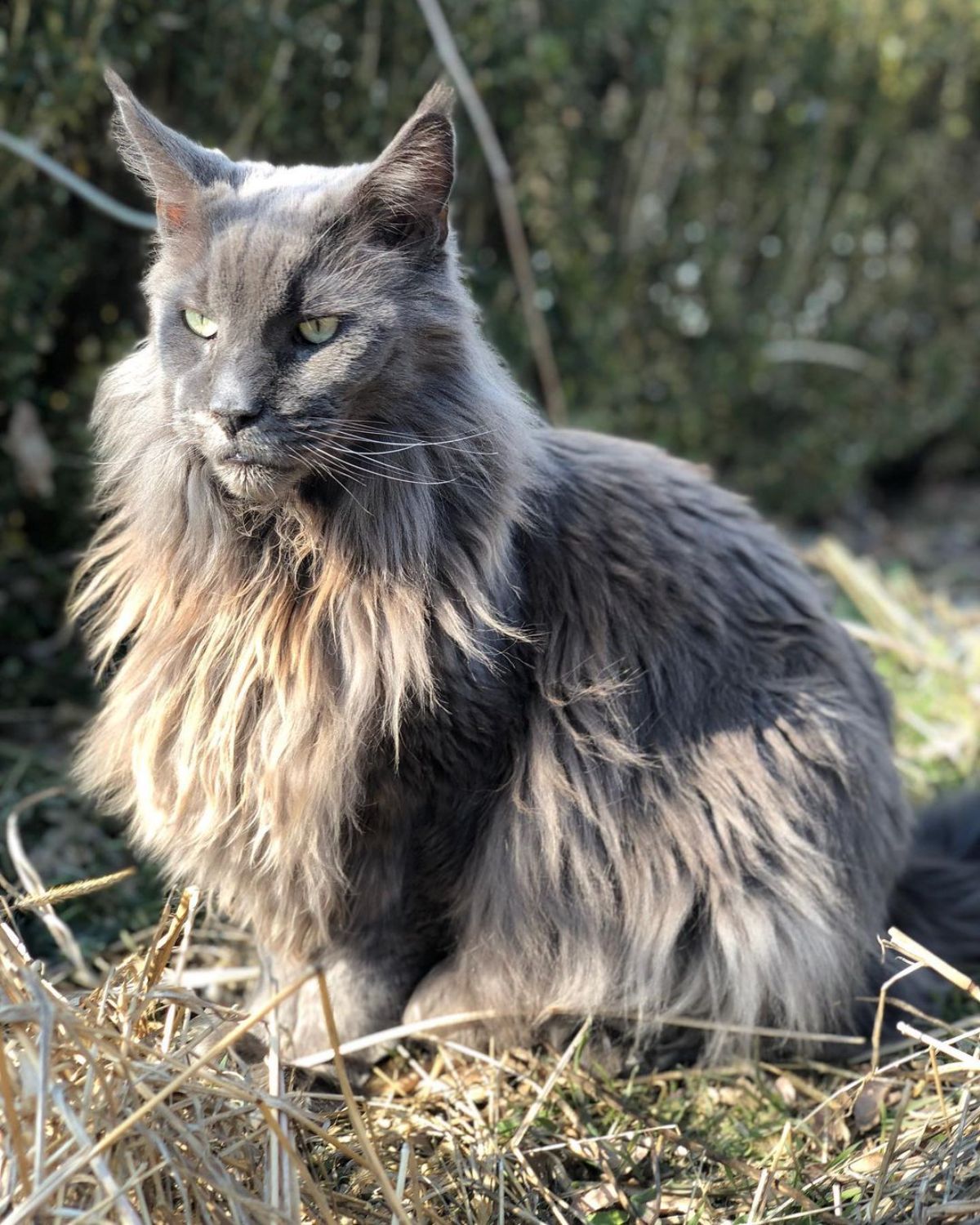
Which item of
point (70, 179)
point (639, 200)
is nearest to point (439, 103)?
point (70, 179)

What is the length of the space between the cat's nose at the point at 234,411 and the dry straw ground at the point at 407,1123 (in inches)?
26.9

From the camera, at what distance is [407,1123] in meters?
2.01

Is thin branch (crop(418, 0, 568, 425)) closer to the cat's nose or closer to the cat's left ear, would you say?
the cat's left ear

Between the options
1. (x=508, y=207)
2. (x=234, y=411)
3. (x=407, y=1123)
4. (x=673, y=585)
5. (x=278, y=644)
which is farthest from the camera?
(x=508, y=207)

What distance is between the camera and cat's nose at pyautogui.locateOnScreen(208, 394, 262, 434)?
5.21ft

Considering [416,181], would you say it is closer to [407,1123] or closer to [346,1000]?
[346,1000]

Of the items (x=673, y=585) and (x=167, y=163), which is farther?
(x=673, y=585)

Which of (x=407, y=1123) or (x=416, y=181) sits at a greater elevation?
(x=416, y=181)

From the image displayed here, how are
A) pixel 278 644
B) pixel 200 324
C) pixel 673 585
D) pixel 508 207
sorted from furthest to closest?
pixel 508 207 → pixel 673 585 → pixel 278 644 → pixel 200 324

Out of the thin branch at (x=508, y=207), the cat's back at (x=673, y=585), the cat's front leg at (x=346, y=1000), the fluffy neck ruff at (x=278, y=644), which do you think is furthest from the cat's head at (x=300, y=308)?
the thin branch at (x=508, y=207)

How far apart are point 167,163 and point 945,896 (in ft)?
6.77

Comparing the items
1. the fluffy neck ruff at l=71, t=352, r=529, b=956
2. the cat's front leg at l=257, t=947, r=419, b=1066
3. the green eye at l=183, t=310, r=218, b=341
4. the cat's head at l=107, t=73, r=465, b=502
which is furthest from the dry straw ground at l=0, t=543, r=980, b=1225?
the green eye at l=183, t=310, r=218, b=341

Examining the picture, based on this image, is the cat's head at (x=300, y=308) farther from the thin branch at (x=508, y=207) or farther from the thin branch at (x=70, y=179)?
the thin branch at (x=508, y=207)

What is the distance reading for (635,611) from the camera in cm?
208
